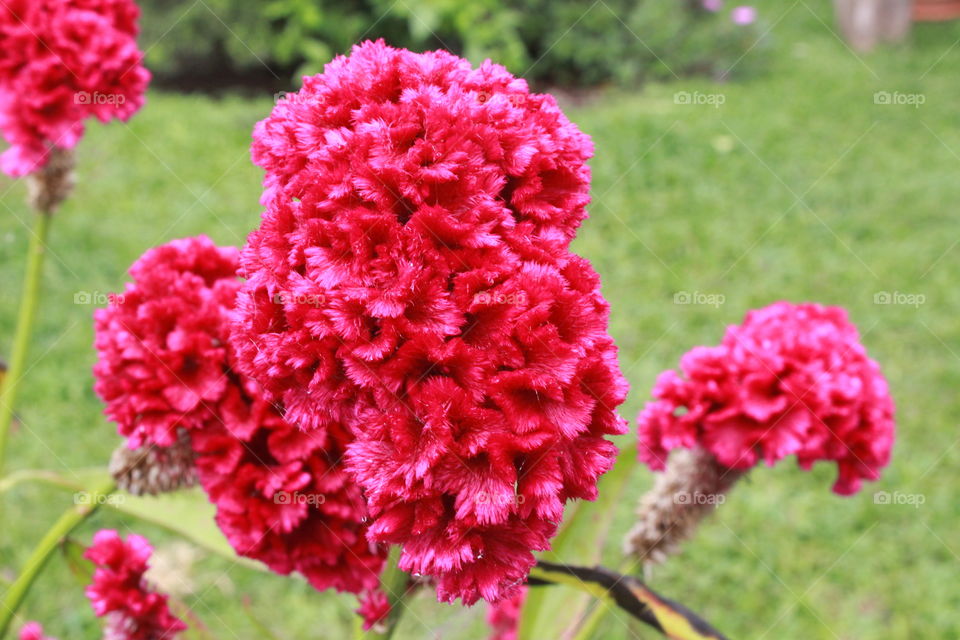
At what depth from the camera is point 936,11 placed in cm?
792

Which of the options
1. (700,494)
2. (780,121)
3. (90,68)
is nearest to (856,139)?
(780,121)

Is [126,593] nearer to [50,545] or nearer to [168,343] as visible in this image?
[50,545]

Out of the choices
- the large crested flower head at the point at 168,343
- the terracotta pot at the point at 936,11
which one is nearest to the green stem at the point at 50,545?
the large crested flower head at the point at 168,343

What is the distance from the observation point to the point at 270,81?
6.57 m

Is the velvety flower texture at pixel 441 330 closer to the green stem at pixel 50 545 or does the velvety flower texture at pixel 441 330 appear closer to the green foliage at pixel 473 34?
the green stem at pixel 50 545

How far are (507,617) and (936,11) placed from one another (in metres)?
8.17

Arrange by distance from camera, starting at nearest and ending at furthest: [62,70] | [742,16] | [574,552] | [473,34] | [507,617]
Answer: [62,70]
[574,552]
[507,617]
[473,34]
[742,16]

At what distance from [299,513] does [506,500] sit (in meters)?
0.39

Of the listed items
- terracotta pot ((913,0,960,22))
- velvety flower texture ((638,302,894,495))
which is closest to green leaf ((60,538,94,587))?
velvety flower texture ((638,302,894,495))

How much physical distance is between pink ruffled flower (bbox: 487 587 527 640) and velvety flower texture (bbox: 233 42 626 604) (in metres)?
0.87

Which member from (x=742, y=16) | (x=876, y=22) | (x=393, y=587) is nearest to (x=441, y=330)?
(x=393, y=587)

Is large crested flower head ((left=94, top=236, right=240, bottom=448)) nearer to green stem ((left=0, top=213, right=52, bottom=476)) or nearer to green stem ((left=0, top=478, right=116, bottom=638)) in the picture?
green stem ((left=0, top=478, right=116, bottom=638))

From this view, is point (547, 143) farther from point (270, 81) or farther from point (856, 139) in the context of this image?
point (270, 81)

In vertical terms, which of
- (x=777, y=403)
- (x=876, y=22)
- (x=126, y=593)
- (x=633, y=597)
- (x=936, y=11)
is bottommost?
(x=126, y=593)
